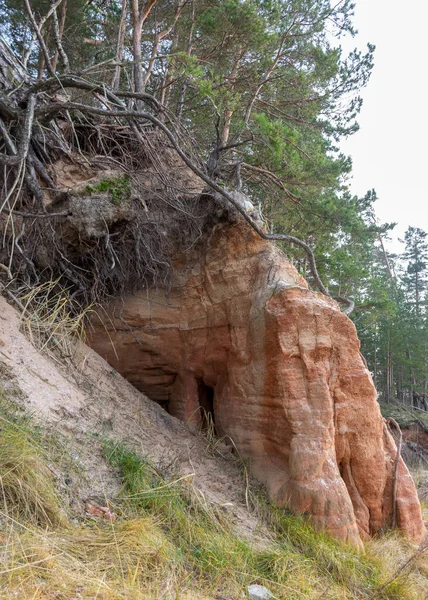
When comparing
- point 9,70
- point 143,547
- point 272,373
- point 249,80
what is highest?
point 249,80

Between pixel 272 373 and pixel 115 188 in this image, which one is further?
pixel 115 188

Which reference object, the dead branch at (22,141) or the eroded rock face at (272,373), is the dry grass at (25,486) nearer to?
the dead branch at (22,141)

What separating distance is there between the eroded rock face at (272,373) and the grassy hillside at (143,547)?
56cm

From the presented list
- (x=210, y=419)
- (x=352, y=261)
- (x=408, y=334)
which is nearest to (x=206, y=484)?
(x=210, y=419)

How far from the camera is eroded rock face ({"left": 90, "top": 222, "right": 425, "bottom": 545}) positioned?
433 centimetres

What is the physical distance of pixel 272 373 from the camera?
4.61 m

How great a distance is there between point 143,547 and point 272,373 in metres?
2.43

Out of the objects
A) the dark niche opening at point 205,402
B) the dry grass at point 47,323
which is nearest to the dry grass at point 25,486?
the dry grass at point 47,323

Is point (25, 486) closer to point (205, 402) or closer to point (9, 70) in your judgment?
point (205, 402)

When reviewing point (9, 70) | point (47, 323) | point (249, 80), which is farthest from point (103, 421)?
point (249, 80)

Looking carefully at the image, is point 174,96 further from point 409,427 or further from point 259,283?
point 409,427

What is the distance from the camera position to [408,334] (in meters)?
21.2

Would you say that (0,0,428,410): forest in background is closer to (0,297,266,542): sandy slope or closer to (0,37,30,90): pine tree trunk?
(0,37,30,90): pine tree trunk

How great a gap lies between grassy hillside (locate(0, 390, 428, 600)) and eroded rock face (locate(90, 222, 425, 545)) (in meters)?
0.56
